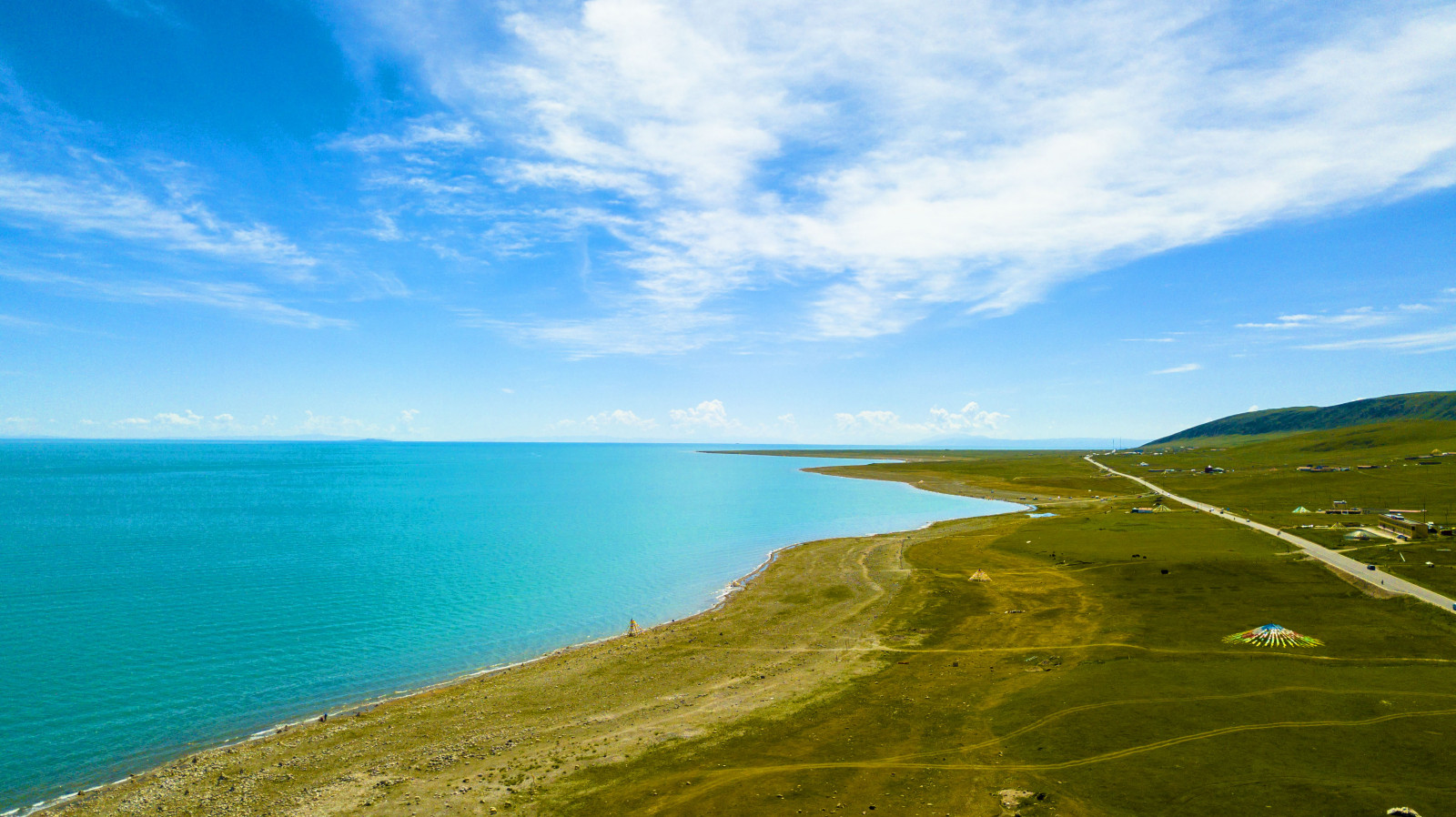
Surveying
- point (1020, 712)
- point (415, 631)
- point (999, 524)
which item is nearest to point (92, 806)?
point (415, 631)

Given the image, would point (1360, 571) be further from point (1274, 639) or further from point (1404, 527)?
point (1404, 527)

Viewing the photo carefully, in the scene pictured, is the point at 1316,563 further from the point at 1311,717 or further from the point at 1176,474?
the point at 1176,474

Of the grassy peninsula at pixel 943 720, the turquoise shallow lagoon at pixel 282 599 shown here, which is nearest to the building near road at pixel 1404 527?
the grassy peninsula at pixel 943 720

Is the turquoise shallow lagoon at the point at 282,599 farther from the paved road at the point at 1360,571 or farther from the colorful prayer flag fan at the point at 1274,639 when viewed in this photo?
the paved road at the point at 1360,571

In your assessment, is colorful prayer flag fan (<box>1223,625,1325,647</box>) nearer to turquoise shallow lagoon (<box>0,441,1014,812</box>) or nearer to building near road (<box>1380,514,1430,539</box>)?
turquoise shallow lagoon (<box>0,441,1014,812</box>)

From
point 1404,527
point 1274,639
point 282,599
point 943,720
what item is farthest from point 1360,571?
point 282,599

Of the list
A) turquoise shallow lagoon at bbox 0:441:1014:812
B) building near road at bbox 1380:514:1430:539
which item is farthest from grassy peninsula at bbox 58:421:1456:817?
building near road at bbox 1380:514:1430:539
